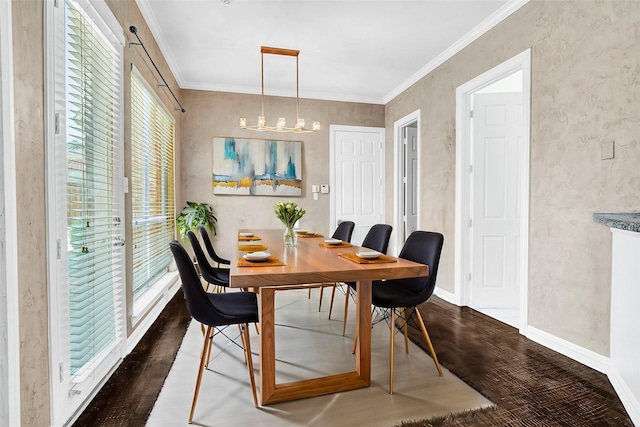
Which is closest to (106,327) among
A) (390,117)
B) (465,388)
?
(465,388)

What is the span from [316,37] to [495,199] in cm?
250

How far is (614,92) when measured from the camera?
86.8 inches

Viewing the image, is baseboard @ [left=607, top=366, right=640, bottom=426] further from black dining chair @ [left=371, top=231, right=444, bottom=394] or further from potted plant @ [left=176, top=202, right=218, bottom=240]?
potted plant @ [left=176, top=202, right=218, bottom=240]

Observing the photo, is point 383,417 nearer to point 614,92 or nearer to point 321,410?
point 321,410

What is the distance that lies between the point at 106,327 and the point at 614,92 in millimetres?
3514

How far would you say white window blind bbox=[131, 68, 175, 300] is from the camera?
301 centimetres

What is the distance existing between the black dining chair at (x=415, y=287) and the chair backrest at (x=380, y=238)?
1.30 ft

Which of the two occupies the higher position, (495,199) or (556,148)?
(556,148)

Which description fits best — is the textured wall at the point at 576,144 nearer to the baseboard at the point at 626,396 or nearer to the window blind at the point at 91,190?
the baseboard at the point at 626,396

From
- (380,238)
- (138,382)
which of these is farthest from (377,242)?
(138,382)

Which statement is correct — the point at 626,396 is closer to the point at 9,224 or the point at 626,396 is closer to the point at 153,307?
the point at 9,224

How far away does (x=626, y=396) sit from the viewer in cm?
171

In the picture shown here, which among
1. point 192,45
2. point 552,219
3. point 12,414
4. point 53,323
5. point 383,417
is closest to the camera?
point 12,414

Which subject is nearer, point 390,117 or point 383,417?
point 383,417
